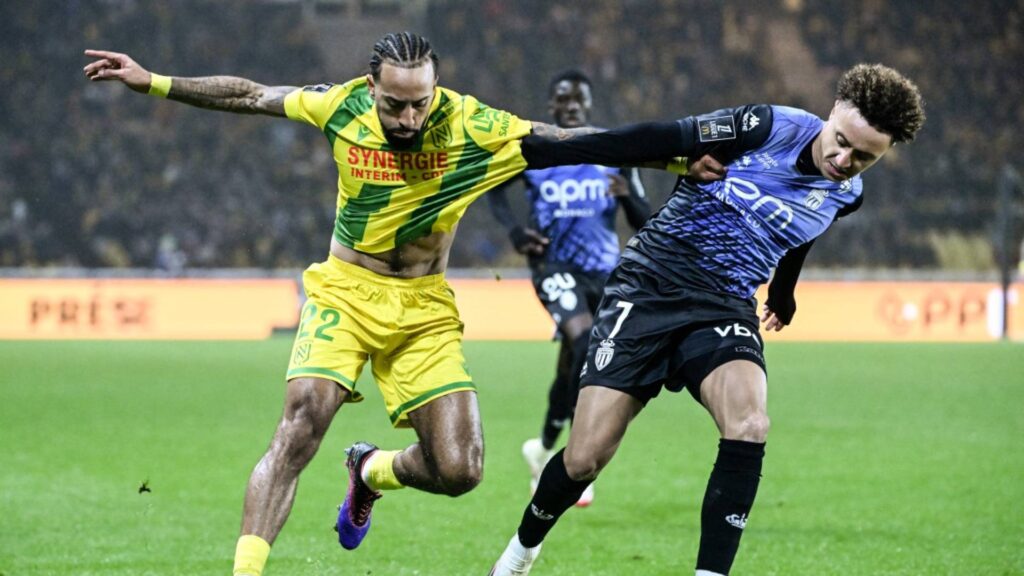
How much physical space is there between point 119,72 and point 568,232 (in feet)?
13.6

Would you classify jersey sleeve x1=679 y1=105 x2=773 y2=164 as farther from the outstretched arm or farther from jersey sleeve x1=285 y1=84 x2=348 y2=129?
the outstretched arm

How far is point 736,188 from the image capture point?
5.15 metres

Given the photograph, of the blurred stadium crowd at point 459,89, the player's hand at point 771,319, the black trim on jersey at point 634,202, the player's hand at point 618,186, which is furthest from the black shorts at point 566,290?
the blurred stadium crowd at point 459,89

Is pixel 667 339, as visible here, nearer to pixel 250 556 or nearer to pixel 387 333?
pixel 387 333

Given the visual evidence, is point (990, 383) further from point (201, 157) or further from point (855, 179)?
point (201, 157)

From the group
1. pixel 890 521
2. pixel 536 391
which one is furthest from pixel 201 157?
pixel 890 521

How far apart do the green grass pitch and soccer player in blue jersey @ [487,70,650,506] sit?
2.58 feet

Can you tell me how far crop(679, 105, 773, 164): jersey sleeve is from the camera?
16.6 ft

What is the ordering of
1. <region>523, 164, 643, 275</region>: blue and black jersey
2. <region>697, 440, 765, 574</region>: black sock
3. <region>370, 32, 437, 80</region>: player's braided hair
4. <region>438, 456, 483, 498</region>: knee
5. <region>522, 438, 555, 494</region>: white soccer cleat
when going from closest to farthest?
<region>697, 440, 765, 574</region>: black sock < <region>370, 32, 437, 80</region>: player's braided hair < <region>438, 456, 483, 498</region>: knee < <region>522, 438, 555, 494</region>: white soccer cleat < <region>523, 164, 643, 275</region>: blue and black jersey

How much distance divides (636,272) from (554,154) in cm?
59

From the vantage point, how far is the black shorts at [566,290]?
27.9ft

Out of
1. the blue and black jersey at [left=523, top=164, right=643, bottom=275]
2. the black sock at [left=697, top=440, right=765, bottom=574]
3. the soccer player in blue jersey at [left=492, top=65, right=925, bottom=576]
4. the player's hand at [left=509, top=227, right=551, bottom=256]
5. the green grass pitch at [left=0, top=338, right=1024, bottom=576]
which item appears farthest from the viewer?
the blue and black jersey at [left=523, top=164, right=643, bottom=275]

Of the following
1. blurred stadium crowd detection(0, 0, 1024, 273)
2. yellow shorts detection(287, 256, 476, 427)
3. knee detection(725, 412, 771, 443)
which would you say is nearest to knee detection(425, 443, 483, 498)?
yellow shorts detection(287, 256, 476, 427)

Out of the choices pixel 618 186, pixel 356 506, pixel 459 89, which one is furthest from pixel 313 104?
pixel 459 89
